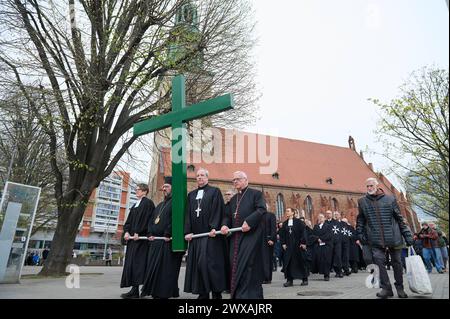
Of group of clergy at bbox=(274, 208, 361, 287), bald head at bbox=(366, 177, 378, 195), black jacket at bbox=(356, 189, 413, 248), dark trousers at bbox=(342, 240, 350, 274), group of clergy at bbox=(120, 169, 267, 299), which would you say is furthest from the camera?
dark trousers at bbox=(342, 240, 350, 274)

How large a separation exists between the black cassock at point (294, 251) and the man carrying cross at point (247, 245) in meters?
3.94

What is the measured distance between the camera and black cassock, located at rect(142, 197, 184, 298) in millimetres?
5609

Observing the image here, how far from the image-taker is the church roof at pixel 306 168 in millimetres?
38528

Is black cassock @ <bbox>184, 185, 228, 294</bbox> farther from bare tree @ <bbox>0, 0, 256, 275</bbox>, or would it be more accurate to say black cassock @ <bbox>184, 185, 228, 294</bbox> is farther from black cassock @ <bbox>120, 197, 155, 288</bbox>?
bare tree @ <bbox>0, 0, 256, 275</bbox>

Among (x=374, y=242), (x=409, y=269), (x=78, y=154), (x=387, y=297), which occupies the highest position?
(x=78, y=154)

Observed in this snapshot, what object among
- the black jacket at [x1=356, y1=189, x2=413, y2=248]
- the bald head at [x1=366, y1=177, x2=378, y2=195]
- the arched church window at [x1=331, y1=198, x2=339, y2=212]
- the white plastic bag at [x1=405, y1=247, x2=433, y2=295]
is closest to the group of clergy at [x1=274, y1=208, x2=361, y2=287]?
the black jacket at [x1=356, y1=189, x2=413, y2=248]

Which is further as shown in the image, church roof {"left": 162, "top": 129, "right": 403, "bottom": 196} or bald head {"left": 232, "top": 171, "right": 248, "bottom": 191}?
church roof {"left": 162, "top": 129, "right": 403, "bottom": 196}

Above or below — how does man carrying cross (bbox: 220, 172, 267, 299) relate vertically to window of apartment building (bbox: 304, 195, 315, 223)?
below

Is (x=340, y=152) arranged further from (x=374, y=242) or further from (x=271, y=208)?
(x=374, y=242)

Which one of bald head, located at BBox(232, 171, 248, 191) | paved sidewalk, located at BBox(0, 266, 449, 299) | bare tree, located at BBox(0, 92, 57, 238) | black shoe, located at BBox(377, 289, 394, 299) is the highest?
bare tree, located at BBox(0, 92, 57, 238)

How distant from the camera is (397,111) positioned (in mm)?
17109

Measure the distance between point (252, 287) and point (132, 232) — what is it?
2895 mm

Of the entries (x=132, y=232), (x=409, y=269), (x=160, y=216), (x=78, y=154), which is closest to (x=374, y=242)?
(x=409, y=269)

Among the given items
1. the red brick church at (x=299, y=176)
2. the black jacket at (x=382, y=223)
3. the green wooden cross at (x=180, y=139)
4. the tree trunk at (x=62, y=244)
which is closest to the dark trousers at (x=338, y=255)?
the black jacket at (x=382, y=223)
